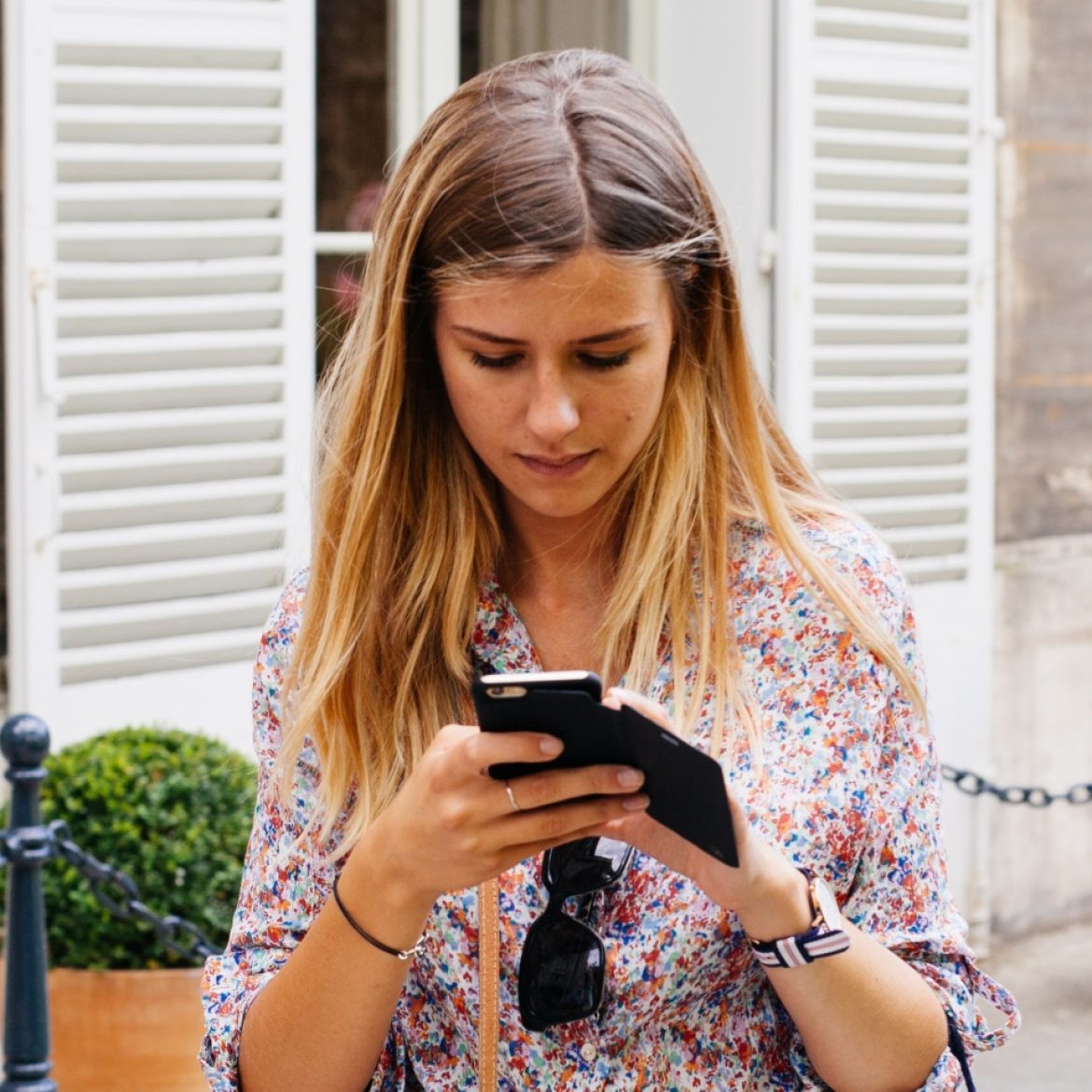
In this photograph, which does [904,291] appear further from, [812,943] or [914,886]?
[812,943]

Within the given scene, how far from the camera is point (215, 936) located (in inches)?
139

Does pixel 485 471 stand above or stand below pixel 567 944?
above

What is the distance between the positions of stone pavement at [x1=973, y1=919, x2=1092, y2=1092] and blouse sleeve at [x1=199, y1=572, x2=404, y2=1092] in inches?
131

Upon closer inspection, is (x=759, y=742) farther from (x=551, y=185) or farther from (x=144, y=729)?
(x=144, y=729)

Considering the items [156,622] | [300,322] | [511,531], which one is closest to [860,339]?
[300,322]

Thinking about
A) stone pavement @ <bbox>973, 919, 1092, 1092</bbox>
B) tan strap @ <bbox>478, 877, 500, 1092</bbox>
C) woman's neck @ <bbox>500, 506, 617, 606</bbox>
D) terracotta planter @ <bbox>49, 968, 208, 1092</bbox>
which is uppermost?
woman's neck @ <bbox>500, 506, 617, 606</bbox>

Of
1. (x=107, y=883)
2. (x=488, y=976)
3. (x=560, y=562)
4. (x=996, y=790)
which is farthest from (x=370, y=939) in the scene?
(x=996, y=790)

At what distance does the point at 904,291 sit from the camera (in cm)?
521

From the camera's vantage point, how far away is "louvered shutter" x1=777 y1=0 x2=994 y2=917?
16.4 feet

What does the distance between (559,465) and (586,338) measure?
0.40ft

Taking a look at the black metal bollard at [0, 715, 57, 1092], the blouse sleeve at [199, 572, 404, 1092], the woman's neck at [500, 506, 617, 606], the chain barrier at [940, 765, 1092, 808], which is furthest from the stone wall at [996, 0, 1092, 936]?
the blouse sleeve at [199, 572, 404, 1092]

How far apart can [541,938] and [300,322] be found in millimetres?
2607

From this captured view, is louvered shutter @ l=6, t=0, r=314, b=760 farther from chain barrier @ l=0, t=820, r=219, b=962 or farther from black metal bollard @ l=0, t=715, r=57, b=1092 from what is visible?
black metal bollard @ l=0, t=715, r=57, b=1092

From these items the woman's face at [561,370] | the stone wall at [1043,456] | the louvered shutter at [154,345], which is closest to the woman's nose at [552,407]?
the woman's face at [561,370]
